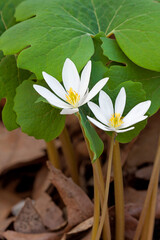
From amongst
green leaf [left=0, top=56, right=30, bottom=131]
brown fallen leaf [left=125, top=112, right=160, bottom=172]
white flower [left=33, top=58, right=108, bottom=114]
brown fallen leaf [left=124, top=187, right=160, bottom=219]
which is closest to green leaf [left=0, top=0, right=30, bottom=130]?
green leaf [left=0, top=56, right=30, bottom=131]

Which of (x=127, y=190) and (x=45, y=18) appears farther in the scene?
(x=127, y=190)

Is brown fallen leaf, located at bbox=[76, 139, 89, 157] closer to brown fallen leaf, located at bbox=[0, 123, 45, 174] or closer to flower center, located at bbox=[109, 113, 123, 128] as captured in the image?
brown fallen leaf, located at bbox=[0, 123, 45, 174]

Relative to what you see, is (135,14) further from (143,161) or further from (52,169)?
(143,161)

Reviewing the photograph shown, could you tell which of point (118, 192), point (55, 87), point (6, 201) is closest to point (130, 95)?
point (55, 87)

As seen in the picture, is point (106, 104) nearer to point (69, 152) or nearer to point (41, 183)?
point (69, 152)

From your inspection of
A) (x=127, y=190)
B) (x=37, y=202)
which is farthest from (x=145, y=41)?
(x=37, y=202)

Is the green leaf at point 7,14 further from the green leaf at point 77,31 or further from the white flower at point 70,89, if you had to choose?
the white flower at point 70,89
